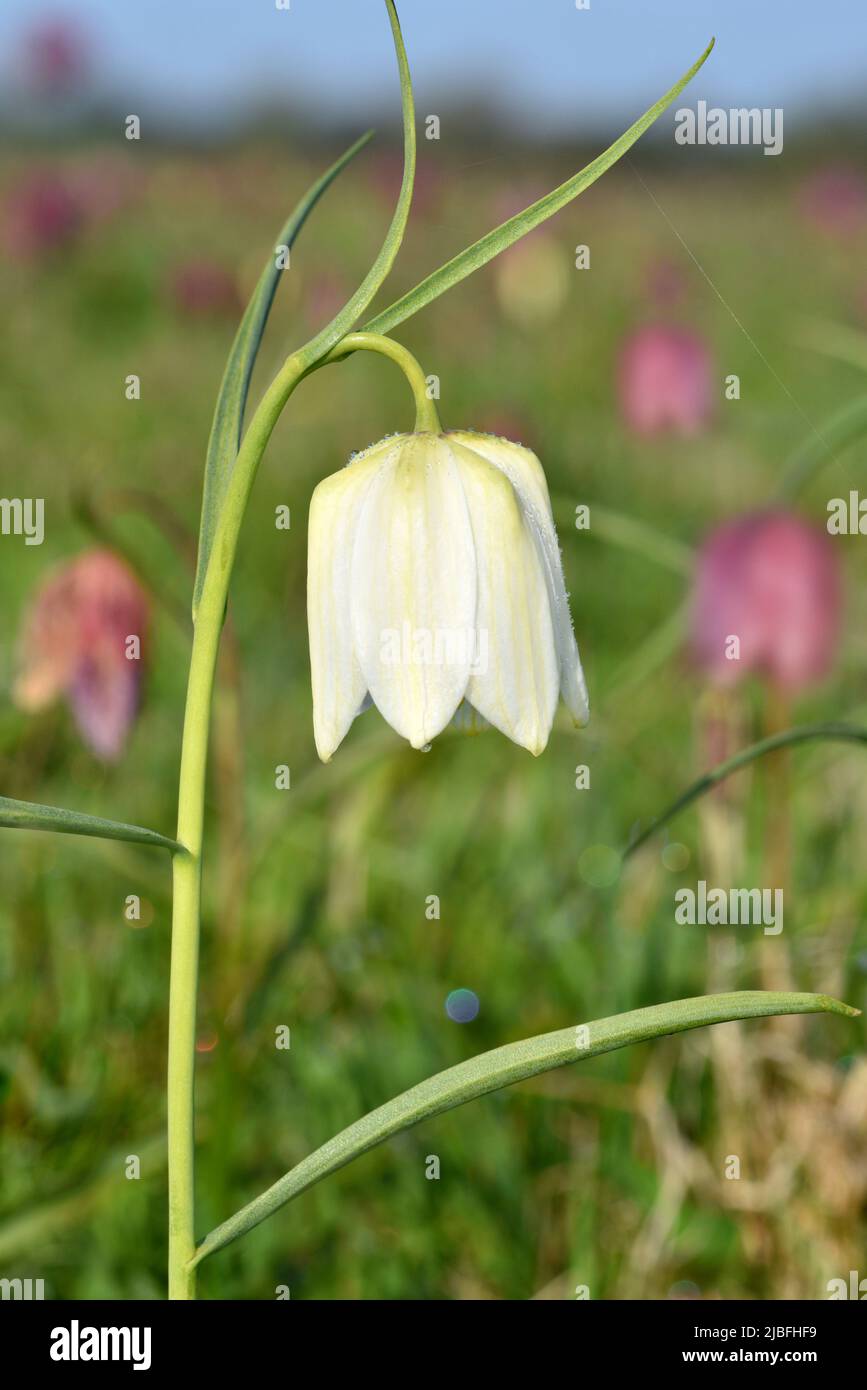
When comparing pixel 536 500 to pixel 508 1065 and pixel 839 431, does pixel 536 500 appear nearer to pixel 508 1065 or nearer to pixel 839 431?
pixel 508 1065

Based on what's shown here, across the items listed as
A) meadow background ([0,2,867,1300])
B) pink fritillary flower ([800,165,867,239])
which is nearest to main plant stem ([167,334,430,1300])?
meadow background ([0,2,867,1300])

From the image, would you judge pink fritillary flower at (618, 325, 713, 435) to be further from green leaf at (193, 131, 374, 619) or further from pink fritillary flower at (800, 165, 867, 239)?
pink fritillary flower at (800, 165, 867, 239)

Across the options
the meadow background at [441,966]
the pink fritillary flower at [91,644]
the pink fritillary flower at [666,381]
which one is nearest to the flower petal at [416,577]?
the meadow background at [441,966]

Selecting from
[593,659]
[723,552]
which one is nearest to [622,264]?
[593,659]

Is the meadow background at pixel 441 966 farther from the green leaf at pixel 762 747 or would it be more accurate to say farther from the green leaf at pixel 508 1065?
the green leaf at pixel 508 1065
